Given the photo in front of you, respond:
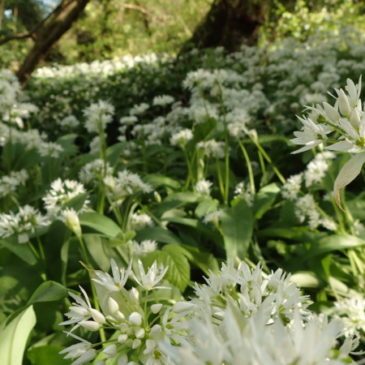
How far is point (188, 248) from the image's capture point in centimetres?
192

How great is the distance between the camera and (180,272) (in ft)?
5.33

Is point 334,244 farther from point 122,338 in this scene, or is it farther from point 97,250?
point 122,338

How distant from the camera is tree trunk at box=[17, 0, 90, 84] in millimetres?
4426

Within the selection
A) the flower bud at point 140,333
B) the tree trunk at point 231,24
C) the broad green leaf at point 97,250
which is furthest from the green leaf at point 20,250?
the tree trunk at point 231,24

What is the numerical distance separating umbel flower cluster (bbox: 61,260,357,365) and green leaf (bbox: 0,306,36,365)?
548 millimetres

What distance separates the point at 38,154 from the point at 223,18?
440cm

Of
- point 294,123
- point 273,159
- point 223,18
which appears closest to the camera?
point 273,159

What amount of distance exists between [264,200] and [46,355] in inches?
51.4

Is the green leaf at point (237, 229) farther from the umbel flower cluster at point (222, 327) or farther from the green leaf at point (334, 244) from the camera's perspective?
the umbel flower cluster at point (222, 327)

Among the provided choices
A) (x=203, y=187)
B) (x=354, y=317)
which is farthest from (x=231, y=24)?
(x=354, y=317)

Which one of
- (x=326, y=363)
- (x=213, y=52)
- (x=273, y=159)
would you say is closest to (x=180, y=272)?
(x=326, y=363)

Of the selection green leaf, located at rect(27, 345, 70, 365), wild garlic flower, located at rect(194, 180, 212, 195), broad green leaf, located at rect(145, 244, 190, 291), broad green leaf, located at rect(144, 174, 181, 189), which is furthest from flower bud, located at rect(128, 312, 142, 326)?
broad green leaf, located at rect(144, 174, 181, 189)

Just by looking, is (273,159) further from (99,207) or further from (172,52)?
(172,52)

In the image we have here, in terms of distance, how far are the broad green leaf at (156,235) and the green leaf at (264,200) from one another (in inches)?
18.0
